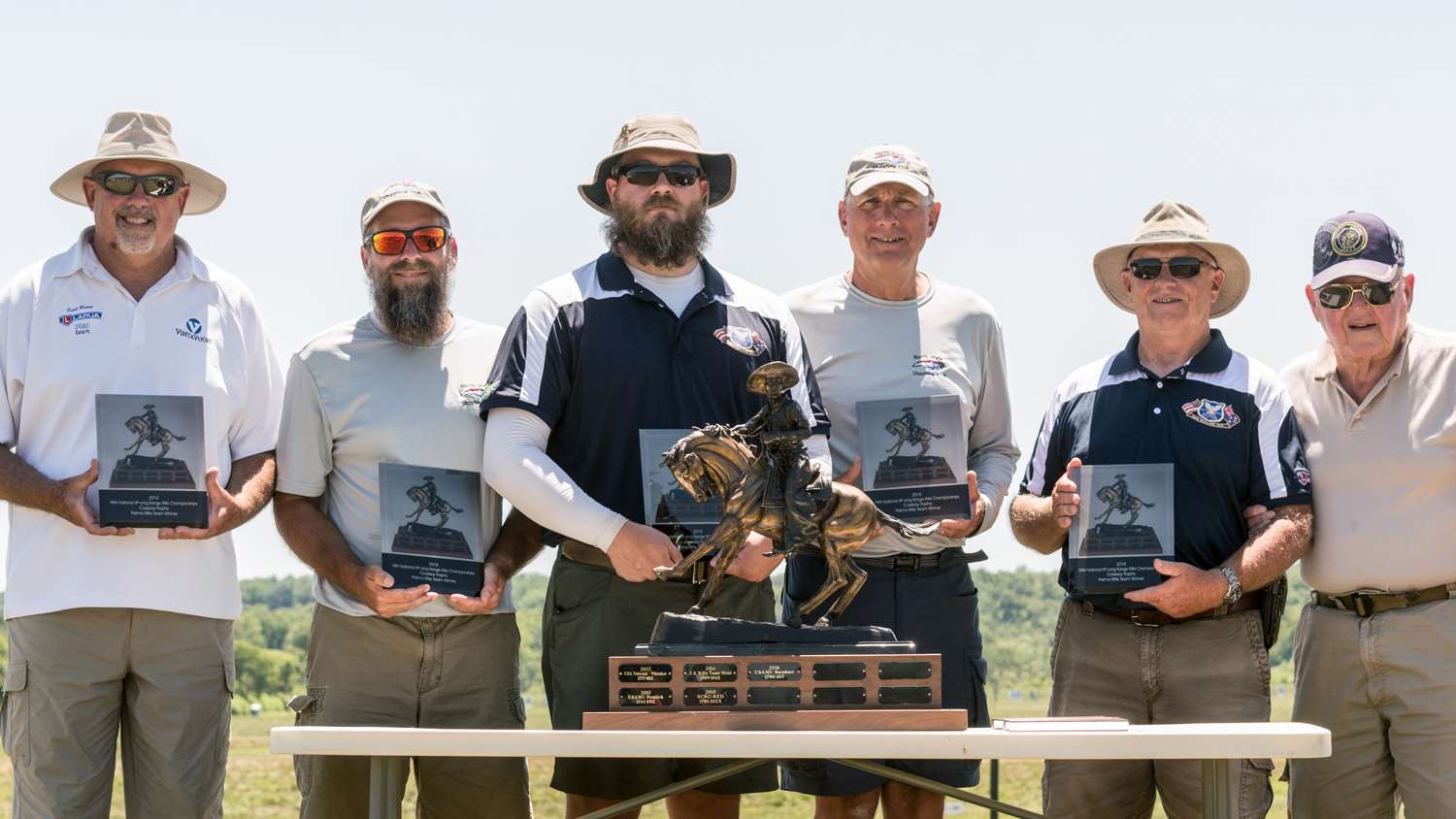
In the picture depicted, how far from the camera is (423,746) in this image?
3.87 metres

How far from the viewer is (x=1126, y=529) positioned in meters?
5.04

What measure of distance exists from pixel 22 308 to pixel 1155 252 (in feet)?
12.8

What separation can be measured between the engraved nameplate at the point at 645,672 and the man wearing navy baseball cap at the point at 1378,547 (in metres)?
2.56

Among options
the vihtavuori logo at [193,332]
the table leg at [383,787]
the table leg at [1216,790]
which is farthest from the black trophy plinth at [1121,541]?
the vihtavuori logo at [193,332]

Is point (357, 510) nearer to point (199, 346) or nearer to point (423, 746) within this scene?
point (199, 346)

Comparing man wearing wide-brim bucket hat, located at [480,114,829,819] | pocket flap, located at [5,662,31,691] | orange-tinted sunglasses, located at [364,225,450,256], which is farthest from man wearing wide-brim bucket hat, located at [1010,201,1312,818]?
pocket flap, located at [5,662,31,691]

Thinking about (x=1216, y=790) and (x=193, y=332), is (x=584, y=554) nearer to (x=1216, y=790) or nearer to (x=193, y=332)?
(x=193, y=332)

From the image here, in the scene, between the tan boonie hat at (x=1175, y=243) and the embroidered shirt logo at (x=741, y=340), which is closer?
the embroidered shirt logo at (x=741, y=340)

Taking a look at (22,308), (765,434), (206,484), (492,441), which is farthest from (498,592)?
(22,308)

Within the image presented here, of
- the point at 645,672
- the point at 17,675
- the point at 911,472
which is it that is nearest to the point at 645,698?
the point at 645,672

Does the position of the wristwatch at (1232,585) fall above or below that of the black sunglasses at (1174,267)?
below

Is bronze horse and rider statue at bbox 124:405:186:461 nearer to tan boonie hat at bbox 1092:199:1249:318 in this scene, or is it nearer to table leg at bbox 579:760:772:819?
table leg at bbox 579:760:772:819

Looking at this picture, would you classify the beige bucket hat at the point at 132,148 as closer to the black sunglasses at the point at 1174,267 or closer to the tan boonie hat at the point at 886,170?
the tan boonie hat at the point at 886,170

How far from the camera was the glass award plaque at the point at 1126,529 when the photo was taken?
5023 millimetres
